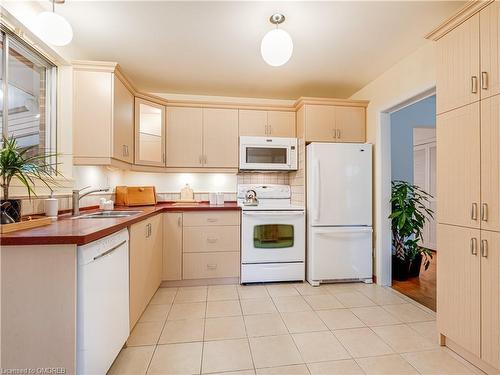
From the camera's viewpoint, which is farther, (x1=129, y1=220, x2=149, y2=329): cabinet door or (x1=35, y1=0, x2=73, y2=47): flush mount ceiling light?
(x1=129, y1=220, x2=149, y2=329): cabinet door

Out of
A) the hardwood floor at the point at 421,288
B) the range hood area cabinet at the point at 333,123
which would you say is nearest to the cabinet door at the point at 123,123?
the range hood area cabinet at the point at 333,123

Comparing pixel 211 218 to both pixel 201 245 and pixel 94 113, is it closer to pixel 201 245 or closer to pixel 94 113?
pixel 201 245

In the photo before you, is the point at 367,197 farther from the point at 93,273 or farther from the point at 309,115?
the point at 93,273

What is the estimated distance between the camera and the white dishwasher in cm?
113

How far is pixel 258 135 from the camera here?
10.8 ft

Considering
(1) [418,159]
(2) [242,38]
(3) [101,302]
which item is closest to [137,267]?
(3) [101,302]

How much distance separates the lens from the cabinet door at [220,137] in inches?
127

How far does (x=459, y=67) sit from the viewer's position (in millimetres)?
1582

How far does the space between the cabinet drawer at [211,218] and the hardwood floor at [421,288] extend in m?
1.98

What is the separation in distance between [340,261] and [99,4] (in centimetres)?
323

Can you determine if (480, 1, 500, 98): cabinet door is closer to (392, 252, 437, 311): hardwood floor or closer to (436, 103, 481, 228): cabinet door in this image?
(436, 103, 481, 228): cabinet door

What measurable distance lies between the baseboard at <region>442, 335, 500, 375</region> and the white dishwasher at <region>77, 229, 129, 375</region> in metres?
2.12

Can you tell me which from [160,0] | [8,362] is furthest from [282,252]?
[160,0]

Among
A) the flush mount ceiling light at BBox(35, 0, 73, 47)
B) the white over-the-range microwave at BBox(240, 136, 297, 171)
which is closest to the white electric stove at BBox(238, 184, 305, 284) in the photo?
the white over-the-range microwave at BBox(240, 136, 297, 171)
